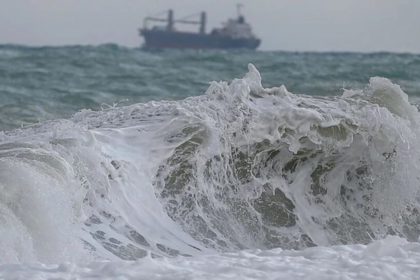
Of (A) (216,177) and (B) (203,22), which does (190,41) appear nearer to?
(B) (203,22)

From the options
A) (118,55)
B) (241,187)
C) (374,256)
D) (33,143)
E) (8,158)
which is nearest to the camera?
(374,256)

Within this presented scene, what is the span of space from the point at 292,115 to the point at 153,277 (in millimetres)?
3212

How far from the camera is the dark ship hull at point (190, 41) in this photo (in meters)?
25.9

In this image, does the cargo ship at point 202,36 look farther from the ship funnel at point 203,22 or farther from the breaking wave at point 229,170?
the breaking wave at point 229,170

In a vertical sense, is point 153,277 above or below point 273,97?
below

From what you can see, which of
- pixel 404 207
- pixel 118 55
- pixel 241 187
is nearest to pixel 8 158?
pixel 241 187

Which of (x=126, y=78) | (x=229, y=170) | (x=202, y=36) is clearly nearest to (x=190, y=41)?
(x=202, y=36)

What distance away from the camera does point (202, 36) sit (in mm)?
26516

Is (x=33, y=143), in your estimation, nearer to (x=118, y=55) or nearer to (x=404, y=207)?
(x=404, y=207)

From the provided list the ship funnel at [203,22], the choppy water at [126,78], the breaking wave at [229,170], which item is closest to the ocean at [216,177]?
the breaking wave at [229,170]

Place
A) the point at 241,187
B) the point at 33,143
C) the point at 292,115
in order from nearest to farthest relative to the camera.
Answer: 1. the point at 33,143
2. the point at 241,187
3. the point at 292,115

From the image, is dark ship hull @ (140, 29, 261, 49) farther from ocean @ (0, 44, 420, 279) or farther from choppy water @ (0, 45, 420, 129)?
ocean @ (0, 44, 420, 279)

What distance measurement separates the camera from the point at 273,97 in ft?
20.9

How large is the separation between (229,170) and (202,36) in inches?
825
